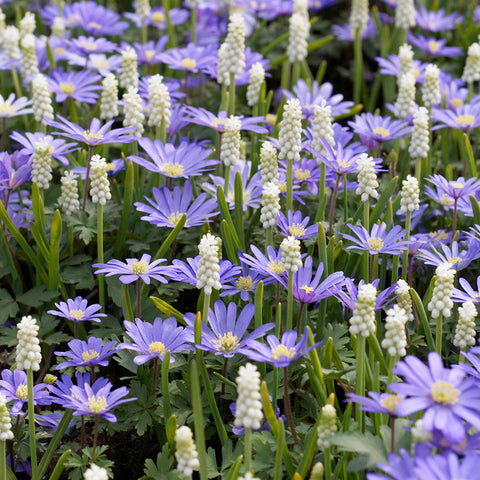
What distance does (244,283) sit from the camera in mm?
2814

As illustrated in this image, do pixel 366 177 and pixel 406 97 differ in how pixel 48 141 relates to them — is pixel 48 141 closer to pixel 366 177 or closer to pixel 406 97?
pixel 366 177

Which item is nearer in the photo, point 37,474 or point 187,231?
point 37,474

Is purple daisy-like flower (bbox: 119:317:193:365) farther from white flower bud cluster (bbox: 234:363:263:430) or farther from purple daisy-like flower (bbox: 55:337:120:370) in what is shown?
white flower bud cluster (bbox: 234:363:263:430)

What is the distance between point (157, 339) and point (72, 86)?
1.89 meters

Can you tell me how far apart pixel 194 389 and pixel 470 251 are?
1.41 meters

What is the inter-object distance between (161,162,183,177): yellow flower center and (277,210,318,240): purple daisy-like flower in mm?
610

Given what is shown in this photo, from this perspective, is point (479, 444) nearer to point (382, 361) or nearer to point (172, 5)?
point (382, 361)

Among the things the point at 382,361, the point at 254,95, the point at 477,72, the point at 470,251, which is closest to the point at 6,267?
the point at 254,95

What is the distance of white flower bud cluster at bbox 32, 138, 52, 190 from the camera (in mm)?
2984

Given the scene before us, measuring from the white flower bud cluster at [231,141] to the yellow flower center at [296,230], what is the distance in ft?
1.32

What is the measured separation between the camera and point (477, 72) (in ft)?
13.4

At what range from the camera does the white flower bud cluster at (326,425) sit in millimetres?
2025

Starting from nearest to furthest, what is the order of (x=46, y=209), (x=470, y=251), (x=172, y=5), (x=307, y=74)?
(x=470, y=251) → (x=46, y=209) → (x=307, y=74) → (x=172, y=5)

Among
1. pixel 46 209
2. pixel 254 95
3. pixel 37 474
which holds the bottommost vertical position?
pixel 37 474
